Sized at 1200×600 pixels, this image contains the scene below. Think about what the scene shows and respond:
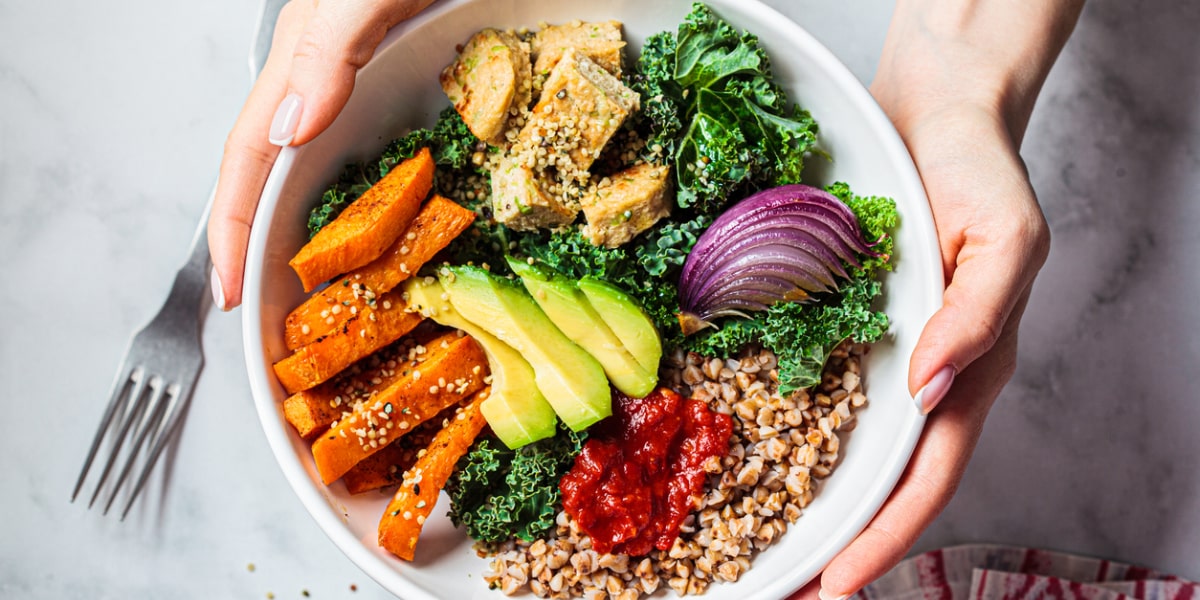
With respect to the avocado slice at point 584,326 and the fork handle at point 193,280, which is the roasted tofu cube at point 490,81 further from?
the fork handle at point 193,280

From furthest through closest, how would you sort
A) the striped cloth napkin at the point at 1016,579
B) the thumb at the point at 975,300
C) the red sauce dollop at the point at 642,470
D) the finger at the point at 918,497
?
the striped cloth napkin at the point at 1016,579
the red sauce dollop at the point at 642,470
the finger at the point at 918,497
the thumb at the point at 975,300

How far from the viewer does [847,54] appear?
3180mm

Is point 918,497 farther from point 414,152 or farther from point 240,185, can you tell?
point 240,185

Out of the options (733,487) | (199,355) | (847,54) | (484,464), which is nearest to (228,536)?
(199,355)

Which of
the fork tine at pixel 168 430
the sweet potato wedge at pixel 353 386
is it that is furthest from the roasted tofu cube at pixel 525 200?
the fork tine at pixel 168 430

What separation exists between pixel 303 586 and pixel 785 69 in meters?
2.47

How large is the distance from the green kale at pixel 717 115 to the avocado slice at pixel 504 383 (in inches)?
27.0

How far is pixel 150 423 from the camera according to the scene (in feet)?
9.87

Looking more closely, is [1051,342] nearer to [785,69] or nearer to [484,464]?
[785,69]

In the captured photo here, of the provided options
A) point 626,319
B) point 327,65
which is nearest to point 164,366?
point 327,65

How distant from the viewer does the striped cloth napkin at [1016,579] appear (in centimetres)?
322

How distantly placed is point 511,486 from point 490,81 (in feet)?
3.82

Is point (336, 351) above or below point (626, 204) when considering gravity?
below

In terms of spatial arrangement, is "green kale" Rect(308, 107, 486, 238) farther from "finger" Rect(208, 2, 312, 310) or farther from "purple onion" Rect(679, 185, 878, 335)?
"purple onion" Rect(679, 185, 878, 335)
